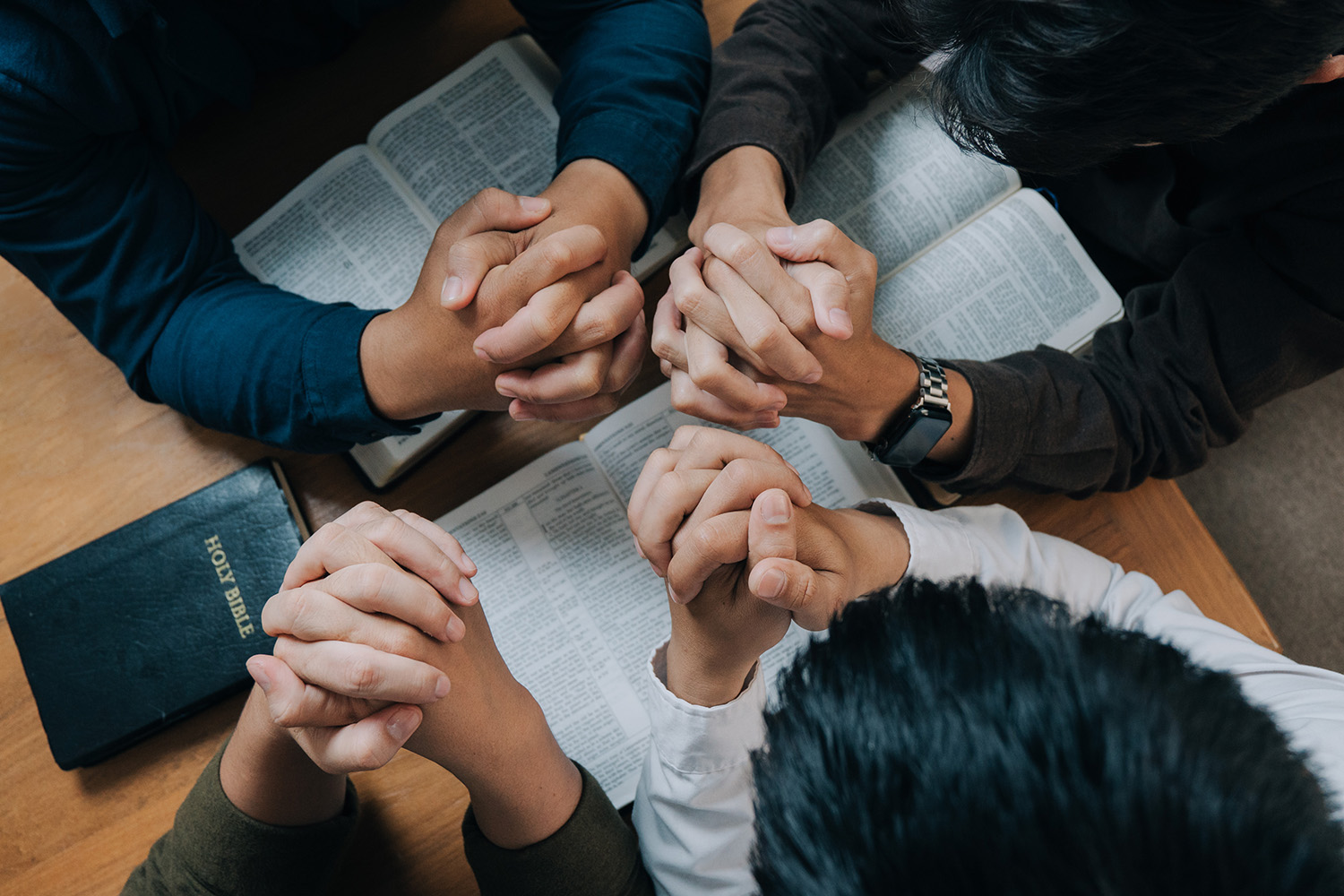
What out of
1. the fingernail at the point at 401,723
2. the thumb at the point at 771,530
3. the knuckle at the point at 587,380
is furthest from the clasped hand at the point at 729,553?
the fingernail at the point at 401,723

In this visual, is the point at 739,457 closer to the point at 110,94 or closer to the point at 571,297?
the point at 571,297

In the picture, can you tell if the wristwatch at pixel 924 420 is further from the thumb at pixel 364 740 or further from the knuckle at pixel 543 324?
the thumb at pixel 364 740

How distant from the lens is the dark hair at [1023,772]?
1.15 feet

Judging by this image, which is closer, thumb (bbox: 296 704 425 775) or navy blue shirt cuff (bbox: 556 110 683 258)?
thumb (bbox: 296 704 425 775)

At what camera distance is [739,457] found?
699mm

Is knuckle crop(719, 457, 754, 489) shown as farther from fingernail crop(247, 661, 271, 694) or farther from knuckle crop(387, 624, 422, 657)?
fingernail crop(247, 661, 271, 694)

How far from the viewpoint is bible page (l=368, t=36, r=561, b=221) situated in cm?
95

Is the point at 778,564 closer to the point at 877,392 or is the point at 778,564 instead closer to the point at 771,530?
the point at 771,530

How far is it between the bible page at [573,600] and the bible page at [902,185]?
437mm

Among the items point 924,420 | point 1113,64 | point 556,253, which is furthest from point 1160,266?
point 556,253

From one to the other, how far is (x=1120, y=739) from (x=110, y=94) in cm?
100

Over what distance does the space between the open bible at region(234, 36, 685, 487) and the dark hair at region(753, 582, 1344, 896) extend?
64 centimetres

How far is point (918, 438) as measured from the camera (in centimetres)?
81

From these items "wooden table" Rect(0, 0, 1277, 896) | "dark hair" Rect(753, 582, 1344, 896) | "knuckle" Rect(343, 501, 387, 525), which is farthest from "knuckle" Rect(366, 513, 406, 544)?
"dark hair" Rect(753, 582, 1344, 896)
